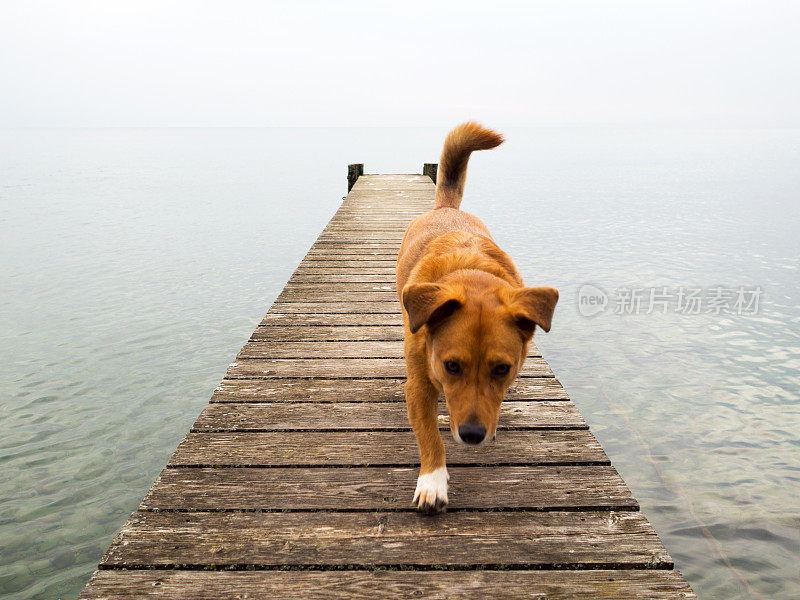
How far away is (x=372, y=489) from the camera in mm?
2352

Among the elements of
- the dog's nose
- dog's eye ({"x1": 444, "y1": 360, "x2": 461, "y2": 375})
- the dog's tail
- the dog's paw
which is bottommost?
the dog's paw

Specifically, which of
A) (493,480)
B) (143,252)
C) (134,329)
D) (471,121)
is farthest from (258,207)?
(493,480)

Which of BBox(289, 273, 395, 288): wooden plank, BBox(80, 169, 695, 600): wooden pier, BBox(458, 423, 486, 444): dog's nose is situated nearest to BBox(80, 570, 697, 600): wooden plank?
BBox(80, 169, 695, 600): wooden pier

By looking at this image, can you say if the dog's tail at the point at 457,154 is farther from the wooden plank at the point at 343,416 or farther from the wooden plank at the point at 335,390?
the wooden plank at the point at 343,416

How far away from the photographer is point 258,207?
93.4ft

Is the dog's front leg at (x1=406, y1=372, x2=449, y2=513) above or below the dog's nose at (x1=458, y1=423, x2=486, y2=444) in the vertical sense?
below

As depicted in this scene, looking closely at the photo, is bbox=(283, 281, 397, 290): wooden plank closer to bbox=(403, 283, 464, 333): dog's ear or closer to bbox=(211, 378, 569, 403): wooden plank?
bbox=(211, 378, 569, 403): wooden plank

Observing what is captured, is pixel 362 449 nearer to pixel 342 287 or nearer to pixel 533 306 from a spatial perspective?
pixel 533 306

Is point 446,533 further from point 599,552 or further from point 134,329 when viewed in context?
point 134,329

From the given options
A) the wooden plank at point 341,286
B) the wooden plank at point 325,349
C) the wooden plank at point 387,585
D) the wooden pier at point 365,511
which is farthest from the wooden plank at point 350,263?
the wooden plank at point 387,585

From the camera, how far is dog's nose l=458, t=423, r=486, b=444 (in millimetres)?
1931

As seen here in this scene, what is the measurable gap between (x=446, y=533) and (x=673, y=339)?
1000 cm

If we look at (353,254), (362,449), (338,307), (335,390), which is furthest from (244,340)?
(362,449)

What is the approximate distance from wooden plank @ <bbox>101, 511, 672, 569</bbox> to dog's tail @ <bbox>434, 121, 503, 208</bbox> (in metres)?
2.94
